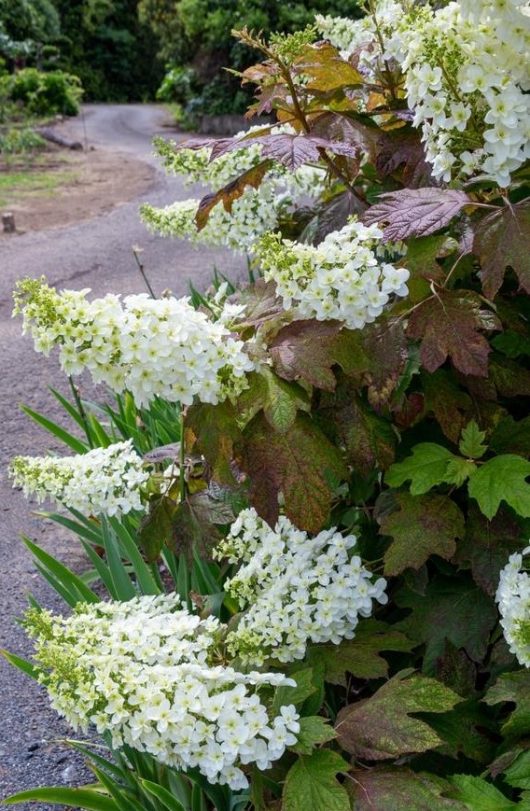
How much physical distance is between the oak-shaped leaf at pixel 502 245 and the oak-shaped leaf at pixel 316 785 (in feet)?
2.50

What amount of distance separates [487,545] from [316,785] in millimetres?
491

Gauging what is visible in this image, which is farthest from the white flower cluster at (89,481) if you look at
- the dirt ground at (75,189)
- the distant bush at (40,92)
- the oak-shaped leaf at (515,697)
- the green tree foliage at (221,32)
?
the distant bush at (40,92)

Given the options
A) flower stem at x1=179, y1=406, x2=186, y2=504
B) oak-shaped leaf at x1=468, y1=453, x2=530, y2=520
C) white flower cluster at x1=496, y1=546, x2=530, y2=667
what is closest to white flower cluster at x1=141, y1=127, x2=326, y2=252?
flower stem at x1=179, y1=406, x2=186, y2=504

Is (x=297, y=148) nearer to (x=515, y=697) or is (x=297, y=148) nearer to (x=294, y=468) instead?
(x=294, y=468)

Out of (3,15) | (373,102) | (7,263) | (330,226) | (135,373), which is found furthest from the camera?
(3,15)

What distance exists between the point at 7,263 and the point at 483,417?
6.93 m

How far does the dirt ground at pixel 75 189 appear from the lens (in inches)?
400

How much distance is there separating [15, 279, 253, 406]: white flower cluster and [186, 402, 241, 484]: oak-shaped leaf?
0.17 feet

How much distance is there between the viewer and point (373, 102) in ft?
7.30

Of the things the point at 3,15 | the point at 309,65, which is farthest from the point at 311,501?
the point at 3,15

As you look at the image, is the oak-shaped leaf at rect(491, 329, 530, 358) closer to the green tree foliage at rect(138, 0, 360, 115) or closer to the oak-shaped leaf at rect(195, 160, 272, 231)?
the oak-shaped leaf at rect(195, 160, 272, 231)

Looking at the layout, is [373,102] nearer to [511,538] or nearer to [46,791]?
[511,538]

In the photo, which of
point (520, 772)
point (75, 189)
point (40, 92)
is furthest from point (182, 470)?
point (40, 92)

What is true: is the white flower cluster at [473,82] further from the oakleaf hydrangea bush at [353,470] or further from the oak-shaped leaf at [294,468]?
the oak-shaped leaf at [294,468]
